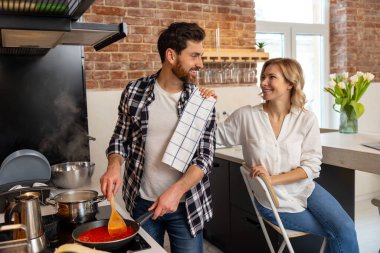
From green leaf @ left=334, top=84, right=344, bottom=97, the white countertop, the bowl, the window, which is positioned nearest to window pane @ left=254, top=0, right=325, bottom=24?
the window

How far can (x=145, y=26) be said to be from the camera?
3.15m

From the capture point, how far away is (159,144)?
62.0 inches

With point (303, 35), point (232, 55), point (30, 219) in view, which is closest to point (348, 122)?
point (232, 55)

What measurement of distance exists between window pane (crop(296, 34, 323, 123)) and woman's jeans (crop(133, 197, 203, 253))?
10.3 feet

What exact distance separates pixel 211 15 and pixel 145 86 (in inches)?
79.2

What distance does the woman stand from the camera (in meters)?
1.84

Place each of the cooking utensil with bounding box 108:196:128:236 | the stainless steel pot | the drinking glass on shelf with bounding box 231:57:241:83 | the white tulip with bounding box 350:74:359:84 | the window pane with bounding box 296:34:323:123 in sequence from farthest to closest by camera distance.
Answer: the window pane with bounding box 296:34:323:123
the drinking glass on shelf with bounding box 231:57:241:83
the white tulip with bounding box 350:74:359:84
the stainless steel pot
the cooking utensil with bounding box 108:196:128:236

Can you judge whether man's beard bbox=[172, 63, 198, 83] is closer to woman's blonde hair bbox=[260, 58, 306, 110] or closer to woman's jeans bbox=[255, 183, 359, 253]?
woman's blonde hair bbox=[260, 58, 306, 110]

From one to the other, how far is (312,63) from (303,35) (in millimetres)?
347

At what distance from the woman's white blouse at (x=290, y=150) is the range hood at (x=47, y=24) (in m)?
0.87

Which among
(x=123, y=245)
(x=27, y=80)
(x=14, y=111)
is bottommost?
(x=123, y=245)

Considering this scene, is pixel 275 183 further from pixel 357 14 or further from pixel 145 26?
pixel 357 14

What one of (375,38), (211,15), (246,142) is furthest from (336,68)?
(246,142)

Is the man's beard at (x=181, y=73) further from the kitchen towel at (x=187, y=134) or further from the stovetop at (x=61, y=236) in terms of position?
the stovetop at (x=61, y=236)
